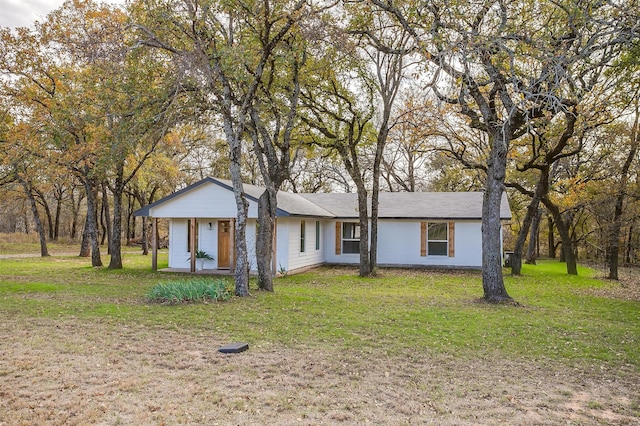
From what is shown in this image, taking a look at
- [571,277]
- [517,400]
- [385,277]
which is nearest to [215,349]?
[517,400]

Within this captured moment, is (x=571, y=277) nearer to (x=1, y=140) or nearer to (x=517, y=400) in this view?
(x=517, y=400)

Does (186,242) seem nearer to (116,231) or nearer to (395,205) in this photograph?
(116,231)

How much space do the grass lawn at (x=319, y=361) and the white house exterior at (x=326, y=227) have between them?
19.0 ft

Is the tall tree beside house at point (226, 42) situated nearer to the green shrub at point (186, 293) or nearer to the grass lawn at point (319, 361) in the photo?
the green shrub at point (186, 293)

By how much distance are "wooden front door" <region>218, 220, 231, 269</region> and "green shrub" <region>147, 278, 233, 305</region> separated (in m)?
6.88

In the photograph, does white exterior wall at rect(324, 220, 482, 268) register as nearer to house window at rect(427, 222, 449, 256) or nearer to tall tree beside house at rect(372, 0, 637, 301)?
house window at rect(427, 222, 449, 256)

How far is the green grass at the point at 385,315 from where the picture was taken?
643 cm

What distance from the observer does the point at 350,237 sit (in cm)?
2034

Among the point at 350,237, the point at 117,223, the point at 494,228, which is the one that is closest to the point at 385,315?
the point at 494,228

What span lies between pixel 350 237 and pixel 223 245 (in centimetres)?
589

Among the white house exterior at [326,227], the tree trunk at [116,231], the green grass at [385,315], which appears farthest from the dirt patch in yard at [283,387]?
the tree trunk at [116,231]

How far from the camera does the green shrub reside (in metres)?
9.41

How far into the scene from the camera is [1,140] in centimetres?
1767

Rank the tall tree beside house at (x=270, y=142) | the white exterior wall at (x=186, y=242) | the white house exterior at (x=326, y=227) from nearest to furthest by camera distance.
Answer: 1. the tall tree beside house at (x=270, y=142)
2. the white house exterior at (x=326, y=227)
3. the white exterior wall at (x=186, y=242)
